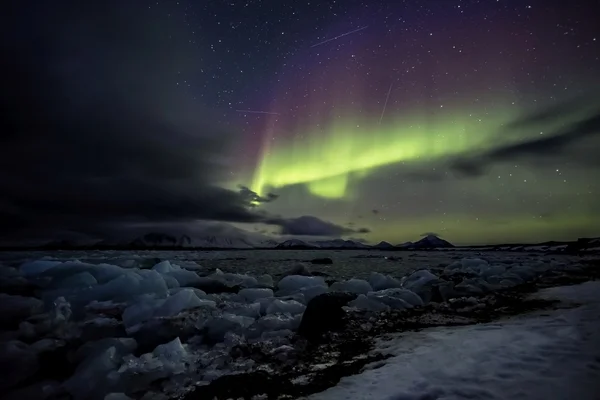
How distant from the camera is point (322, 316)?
27.5 ft

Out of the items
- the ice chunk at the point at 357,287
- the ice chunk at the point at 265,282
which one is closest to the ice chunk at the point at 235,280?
the ice chunk at the point at 265,282

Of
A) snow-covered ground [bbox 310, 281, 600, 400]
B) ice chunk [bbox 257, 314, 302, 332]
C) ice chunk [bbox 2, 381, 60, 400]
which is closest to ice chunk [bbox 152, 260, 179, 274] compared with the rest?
ice chunk [bbox 257, 314, 302, 332]

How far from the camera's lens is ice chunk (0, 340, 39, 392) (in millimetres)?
5626

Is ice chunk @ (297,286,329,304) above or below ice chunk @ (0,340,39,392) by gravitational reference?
above

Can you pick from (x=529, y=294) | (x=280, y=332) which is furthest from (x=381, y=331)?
(x=529, y=294)

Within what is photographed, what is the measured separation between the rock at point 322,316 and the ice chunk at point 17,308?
8002 millimetres

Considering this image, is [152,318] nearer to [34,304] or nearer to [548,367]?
[34,304]

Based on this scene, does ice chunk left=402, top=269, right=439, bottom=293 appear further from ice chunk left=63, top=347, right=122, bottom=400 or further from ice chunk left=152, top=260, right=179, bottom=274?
ice chunk left=152, top=260, right=179, bottom=274

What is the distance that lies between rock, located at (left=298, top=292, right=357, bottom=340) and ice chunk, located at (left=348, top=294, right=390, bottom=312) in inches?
57.6

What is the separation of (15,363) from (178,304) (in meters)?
3.77

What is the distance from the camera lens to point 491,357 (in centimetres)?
489

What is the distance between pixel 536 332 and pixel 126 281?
11983 mm

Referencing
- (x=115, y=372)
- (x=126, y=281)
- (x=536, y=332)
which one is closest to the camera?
(x=115, y=372)

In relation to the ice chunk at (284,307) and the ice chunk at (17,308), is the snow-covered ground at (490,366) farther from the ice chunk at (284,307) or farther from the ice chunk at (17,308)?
the ice chunk at (17,308)
